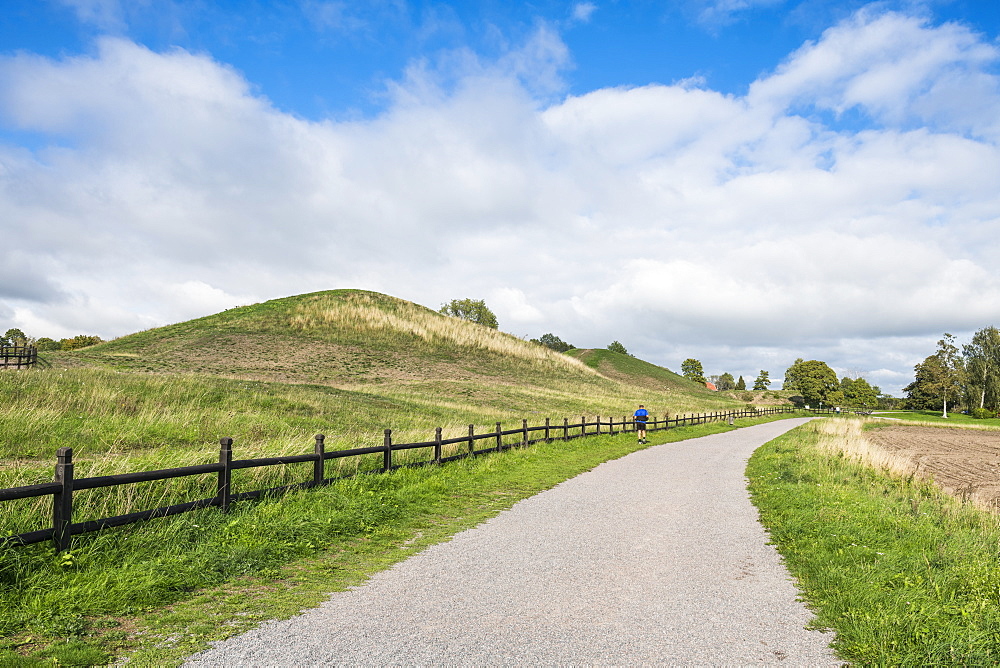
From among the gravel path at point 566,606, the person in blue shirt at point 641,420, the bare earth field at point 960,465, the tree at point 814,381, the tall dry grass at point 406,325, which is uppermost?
the tall dry grass at point 406,325

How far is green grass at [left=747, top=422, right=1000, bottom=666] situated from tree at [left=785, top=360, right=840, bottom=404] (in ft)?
377

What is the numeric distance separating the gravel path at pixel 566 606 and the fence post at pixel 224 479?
3334mm

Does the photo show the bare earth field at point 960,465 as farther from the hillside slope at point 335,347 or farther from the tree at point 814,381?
the tree at point 814,381

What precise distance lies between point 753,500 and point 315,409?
72.6ft

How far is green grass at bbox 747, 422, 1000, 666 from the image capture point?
5012mm

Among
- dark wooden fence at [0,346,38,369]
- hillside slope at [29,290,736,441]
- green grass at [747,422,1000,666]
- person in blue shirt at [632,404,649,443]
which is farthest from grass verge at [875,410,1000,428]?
dark wooden fence at [0,346,38,369]

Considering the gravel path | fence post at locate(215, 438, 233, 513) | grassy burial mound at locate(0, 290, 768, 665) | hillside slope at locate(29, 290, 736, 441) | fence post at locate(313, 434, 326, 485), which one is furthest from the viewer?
hillside slope at locate(29, 290, 736, 441)

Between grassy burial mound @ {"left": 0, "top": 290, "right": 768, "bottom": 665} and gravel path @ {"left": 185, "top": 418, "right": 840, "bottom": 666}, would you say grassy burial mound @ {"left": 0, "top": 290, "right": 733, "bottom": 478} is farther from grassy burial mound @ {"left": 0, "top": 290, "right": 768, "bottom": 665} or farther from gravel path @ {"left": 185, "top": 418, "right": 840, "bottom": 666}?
gravel path @ {"left": 185, "top": 418, "right": 840, "bottom": 666}

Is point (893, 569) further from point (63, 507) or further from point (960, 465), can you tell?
point (960, 465)

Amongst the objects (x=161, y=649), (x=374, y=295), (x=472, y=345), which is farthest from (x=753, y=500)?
(x=374, y=295)

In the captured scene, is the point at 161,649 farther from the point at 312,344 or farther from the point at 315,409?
the point at 312,344

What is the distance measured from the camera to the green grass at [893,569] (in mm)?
5012

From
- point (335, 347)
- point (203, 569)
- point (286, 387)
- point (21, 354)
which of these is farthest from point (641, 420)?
point (335, 347)

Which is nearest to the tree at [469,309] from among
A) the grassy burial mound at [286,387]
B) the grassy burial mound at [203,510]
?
the grassy burial mound at [286,387]
